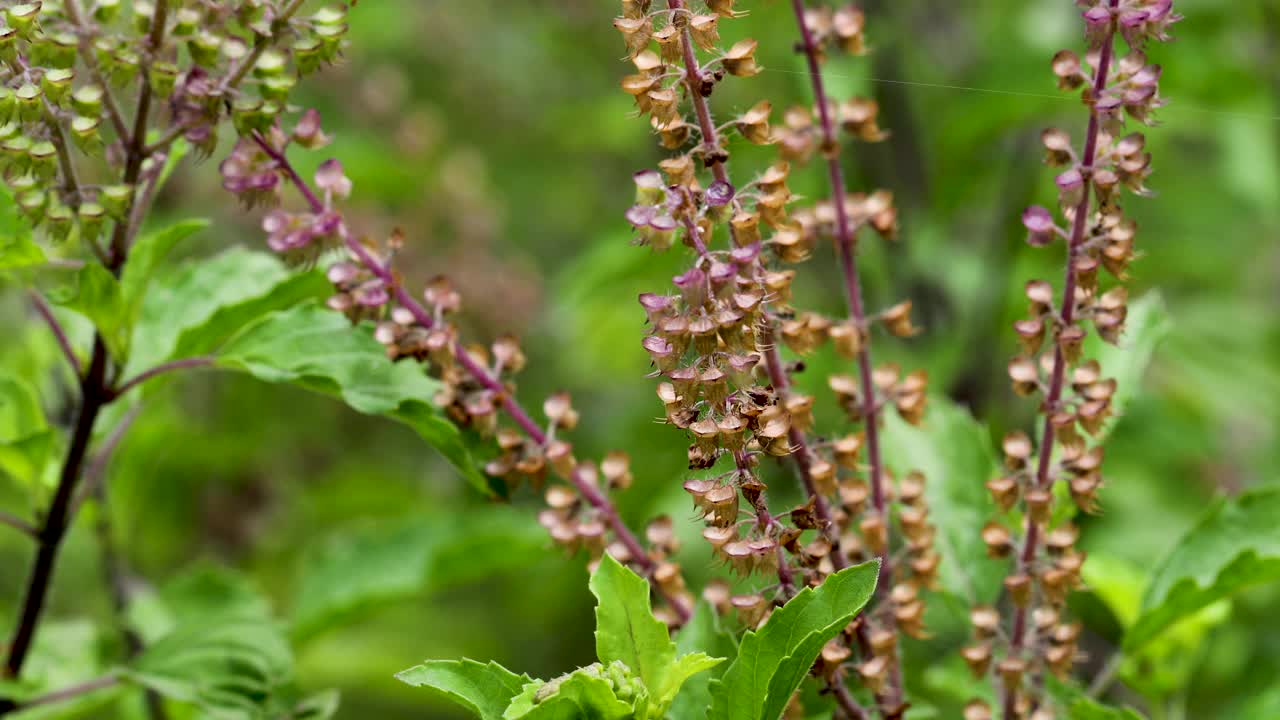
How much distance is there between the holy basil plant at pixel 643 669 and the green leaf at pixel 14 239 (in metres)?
0.55

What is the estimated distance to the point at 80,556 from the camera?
3.17 metres

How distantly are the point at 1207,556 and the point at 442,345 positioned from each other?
2.74ft

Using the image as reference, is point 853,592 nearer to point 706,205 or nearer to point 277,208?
point 706,205

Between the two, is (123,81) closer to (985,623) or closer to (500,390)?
(500,390)

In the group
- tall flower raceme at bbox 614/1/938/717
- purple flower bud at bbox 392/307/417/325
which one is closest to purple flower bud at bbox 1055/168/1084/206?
tall flower raceme at bbox 614/1/938/717

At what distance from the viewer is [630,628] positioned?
1.05 meters

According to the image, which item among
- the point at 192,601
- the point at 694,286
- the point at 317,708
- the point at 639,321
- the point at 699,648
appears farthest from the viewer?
the point at 639,321

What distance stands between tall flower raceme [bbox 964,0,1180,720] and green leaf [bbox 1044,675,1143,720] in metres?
0.03

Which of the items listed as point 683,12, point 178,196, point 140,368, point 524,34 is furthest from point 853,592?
point 524,34

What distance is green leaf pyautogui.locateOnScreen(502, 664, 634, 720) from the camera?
0.97 m

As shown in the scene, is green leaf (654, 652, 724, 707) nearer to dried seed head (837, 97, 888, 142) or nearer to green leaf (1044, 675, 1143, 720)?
green leaf (1044, 675, 1143, 720)

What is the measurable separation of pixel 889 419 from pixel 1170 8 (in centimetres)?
68

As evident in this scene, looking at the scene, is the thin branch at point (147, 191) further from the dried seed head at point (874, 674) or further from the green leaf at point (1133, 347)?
the green leaf at point (1133, 347)

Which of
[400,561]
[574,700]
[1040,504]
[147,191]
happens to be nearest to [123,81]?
[147,191]
